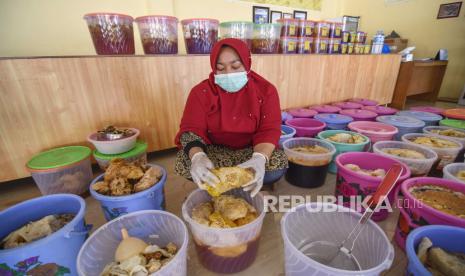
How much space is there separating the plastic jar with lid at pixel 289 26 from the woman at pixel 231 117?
1.17 meters

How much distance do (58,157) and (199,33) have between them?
1.17 metres

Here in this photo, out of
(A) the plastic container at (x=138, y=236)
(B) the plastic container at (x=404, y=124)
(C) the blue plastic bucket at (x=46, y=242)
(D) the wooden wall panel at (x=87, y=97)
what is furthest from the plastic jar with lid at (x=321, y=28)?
(C) the blue plastic bucket at (x=46, y=242)

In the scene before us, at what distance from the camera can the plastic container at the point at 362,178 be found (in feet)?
3.23

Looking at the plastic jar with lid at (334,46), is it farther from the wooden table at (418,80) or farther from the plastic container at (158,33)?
the plastic container at (158,33)

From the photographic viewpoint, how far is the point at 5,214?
784 millimetres

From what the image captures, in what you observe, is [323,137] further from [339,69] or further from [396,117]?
[339,69]

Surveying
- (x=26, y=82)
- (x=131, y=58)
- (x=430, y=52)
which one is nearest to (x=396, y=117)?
(x=131, y=58)

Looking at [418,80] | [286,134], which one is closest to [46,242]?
[286,134]

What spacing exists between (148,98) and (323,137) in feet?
3.98

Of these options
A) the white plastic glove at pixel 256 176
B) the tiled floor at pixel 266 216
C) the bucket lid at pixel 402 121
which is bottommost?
the tiled floor at pixel 266 216

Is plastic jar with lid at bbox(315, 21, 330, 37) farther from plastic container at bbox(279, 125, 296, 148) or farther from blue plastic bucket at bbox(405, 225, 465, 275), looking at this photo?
blue plastic bucket at bbox(405, 225, 465, 275)

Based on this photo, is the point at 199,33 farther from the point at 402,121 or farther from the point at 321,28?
the point at 402,121

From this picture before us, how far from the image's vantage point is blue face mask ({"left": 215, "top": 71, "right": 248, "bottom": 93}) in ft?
3.25

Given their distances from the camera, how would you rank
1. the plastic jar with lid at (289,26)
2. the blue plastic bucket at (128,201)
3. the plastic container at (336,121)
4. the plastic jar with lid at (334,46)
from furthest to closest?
1. the plastic jar with lid at (334,46)
2. the plastic jar with lid at (289,26)
3. the plastic container at (336,121)
4. the blue plastic bucket at (128,201)
